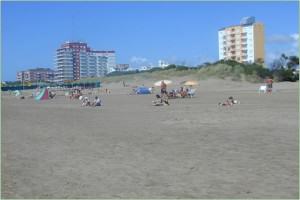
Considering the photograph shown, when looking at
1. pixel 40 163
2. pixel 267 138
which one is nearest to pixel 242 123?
pixel 267 138

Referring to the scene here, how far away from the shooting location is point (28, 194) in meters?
6.20

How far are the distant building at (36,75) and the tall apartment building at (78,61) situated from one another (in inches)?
478

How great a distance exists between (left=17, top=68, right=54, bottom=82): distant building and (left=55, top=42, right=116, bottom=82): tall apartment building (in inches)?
478

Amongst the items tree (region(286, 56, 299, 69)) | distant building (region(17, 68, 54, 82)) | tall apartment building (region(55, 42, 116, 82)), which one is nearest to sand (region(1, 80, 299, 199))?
tall apartment building (region(55, 42, 116, 82))

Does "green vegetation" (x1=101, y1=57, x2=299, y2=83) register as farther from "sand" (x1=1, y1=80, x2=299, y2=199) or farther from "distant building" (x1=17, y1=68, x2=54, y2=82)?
"sand" (x1=1, y1=80, x2=299, y2=199)

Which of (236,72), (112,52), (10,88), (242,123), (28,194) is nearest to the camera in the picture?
(28,194)

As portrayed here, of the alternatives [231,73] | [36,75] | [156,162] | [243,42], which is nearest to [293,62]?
[231,73]

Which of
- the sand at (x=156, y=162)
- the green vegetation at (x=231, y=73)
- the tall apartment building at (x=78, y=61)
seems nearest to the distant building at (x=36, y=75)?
the tall apartment building at (x=78, y=61)

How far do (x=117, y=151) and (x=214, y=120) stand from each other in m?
6.86

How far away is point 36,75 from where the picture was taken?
321 ft

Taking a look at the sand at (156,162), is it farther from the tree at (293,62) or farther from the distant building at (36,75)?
the distant building at (36,75)

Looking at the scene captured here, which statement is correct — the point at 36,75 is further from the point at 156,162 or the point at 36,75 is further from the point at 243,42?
the point at 156,162

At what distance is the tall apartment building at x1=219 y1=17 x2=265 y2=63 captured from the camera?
413 ft

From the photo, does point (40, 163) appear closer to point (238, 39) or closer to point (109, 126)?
point (109, 126)
